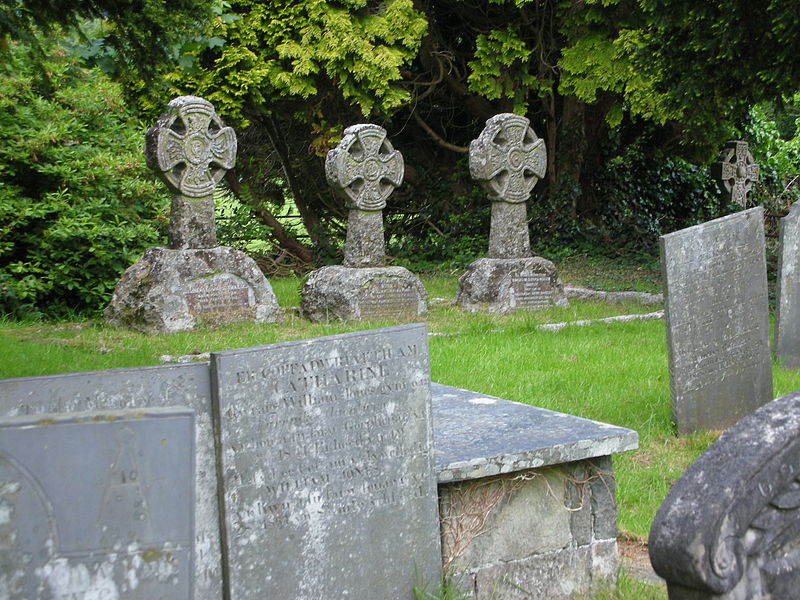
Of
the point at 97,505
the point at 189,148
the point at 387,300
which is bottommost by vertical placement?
the point at 97,505

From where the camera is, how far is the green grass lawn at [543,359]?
5742 millimetres

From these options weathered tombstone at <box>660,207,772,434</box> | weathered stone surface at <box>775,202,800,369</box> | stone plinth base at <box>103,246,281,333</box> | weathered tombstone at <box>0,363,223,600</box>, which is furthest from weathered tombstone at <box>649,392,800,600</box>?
stone plinth base at <box>103,246,281,333</box>

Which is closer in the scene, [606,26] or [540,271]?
[540,271]

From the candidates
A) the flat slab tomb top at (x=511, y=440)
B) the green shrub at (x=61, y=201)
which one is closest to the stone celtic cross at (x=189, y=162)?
the green shrub at (x=61, y=201)

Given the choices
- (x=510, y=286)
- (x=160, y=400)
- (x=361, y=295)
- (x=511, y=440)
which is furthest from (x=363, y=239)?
(x=160, y=400)

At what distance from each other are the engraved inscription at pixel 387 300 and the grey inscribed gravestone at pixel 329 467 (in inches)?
296

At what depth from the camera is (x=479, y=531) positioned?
385 cm

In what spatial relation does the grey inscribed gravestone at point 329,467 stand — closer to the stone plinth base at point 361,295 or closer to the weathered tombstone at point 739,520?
the weathered tombstone at point 739,520

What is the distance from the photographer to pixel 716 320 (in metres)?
6.24

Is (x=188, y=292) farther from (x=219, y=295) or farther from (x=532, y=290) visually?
(x=532, y=290)

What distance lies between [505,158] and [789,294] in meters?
4.70

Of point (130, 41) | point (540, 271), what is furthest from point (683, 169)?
point (130, 41)

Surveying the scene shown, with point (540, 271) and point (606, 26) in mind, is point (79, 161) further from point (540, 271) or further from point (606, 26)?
point (606, 26)

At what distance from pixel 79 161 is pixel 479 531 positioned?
8940 millimetres
